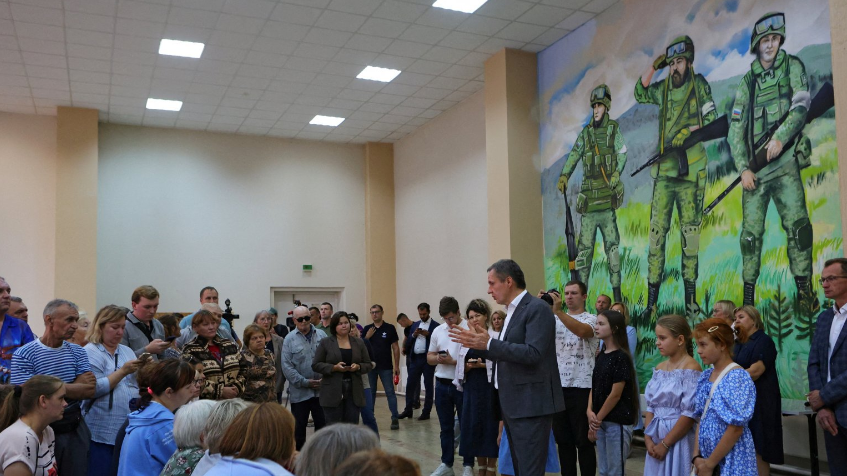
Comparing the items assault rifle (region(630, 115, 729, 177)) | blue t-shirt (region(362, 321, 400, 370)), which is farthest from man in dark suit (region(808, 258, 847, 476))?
blue t-shirt (region(362, 321, 400, 370))

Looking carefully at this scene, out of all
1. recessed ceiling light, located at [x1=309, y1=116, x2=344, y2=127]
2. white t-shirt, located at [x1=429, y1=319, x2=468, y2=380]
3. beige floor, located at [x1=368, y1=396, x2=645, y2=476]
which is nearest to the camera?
white t-shirt, located at [x1=429, y1=319, x2=468, y2=380]

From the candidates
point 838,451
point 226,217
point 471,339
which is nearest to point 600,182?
point 838,451

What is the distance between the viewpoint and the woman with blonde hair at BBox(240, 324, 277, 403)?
5711mm

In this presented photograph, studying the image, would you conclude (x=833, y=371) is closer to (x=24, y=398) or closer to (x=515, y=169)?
(x=24, y=398)

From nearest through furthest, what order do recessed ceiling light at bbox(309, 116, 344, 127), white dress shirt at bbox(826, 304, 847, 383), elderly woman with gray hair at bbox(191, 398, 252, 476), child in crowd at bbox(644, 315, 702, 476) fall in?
elderly woman with gray hair at bbox(191, 398, 252, 476), child in crowd at bbox(644, 315, 702, 476), white dress shirt at bbox(826, 304, 847, 383), recessed ceiling light at bbox(309, 116, 344, 127)

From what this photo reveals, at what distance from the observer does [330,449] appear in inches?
88.2

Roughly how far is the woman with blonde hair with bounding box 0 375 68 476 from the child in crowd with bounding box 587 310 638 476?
3.43 m

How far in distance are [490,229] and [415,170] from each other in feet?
14.1

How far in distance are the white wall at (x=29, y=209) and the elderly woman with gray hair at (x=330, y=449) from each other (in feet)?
39.6

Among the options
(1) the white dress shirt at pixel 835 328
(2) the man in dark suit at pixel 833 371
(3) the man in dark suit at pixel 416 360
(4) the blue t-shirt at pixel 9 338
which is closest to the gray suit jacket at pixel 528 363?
(2) the man in dark suit at pixel 833 371

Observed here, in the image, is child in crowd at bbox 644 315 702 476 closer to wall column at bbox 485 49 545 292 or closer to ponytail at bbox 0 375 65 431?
ponytail at bbox 0 375 65 431

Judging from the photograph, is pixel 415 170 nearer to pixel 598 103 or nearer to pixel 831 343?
pixel 598 103

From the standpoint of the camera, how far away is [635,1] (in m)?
8.73

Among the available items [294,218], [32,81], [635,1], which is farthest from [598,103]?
[32,81]
